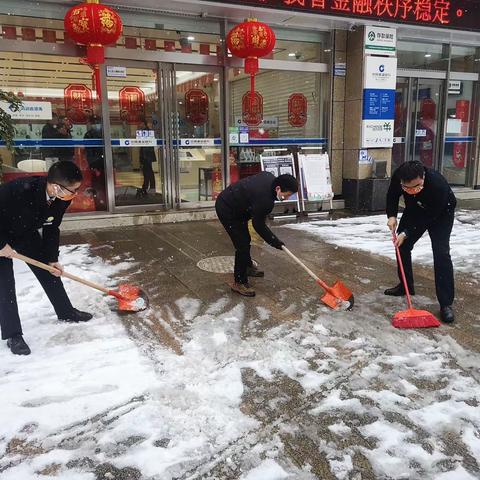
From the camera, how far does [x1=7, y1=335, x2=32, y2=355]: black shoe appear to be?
11.6 feet

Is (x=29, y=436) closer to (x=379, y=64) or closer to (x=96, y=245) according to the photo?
(x=96, y=245)

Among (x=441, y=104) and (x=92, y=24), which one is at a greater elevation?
(x=92, y=24)

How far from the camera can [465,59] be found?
35.3 ft

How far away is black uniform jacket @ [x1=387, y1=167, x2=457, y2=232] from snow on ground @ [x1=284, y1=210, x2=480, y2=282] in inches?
57.5

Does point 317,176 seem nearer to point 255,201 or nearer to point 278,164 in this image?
point 278,164

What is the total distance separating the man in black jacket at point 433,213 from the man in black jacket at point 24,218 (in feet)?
8.83

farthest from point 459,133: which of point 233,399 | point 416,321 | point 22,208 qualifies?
point 22,208

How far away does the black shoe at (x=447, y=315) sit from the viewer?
160 inches

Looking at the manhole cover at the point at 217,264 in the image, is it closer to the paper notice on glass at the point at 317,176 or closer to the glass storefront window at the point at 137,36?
the paper notice on glass at the point at 317,176

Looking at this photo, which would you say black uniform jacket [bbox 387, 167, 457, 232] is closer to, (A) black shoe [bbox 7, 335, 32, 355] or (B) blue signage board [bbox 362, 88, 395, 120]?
(A) black shoe [bbox 7, 335, 32, 355]

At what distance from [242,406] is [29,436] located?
1.23 m

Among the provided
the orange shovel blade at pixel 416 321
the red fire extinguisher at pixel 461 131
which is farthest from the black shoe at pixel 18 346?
the red fire extinguisher at pixel 461 131

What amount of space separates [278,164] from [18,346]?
6055 mm

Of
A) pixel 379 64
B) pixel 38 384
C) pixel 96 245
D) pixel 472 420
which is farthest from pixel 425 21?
pixel 38 384
